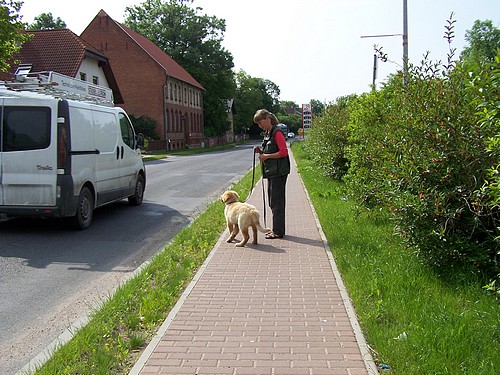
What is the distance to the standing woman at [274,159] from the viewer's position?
26.5 ft

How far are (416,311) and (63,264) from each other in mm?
4800

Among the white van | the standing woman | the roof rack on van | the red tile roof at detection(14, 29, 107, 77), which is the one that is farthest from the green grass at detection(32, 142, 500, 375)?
the red tile roof at detection(14, 29, 107, 77)

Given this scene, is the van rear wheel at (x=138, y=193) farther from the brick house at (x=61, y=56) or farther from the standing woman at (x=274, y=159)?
the brick house at (x=61, y=56)

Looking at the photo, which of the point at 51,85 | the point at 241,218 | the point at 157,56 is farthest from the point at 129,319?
the point at 157,56

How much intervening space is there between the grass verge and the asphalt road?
0.30 meters

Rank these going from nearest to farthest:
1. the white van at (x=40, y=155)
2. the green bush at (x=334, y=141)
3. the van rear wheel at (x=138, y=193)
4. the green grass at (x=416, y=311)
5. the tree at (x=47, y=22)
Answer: the green grass at (x=416, y=311) < the white van at (x=40, y=155) < the van rear wheel at (x=138, y=193) < the green bush at (x=334, y=141) < the tree at (x=47, y=22)

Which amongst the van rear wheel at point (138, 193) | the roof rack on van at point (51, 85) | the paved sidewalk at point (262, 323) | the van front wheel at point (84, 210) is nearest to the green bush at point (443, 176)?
the paved sidewalk at point (262, 323)

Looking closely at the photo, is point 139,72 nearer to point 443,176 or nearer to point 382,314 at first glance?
point 443,176

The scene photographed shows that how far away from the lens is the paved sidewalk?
3.75m

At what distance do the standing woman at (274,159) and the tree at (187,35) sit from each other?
6296 cm

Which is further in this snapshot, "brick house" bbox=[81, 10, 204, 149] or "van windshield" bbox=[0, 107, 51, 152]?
"brick house" bbox=[81, 10, 204, 149]

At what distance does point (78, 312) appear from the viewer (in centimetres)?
527

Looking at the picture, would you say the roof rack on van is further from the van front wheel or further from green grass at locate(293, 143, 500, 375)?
green grass at locate(293, 143, 500, 375)

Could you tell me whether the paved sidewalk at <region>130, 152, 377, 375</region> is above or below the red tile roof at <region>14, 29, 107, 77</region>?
below
